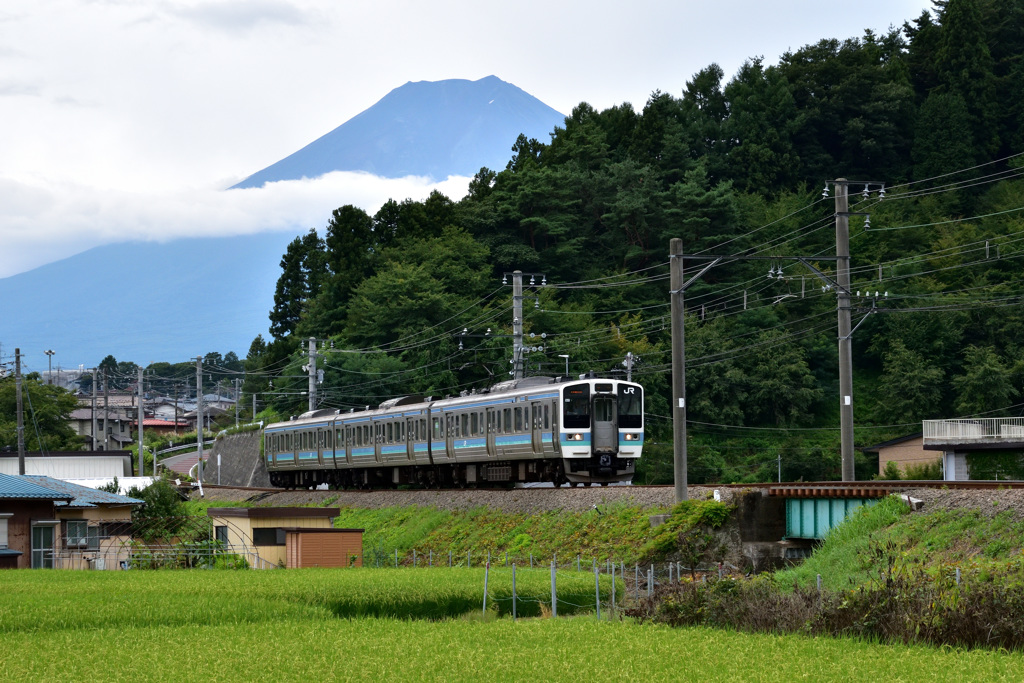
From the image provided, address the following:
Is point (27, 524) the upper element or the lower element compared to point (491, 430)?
lower

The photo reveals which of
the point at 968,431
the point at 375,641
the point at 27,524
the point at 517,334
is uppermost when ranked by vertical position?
the point at 517,334

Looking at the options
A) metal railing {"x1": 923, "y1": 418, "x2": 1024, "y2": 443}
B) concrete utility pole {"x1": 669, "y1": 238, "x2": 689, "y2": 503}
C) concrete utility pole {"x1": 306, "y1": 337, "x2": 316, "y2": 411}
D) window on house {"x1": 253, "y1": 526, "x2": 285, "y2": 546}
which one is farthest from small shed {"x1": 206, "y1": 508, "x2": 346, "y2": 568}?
metal railing {"x1": 923, "y1": 418, "x2": 1024, "y2": 443}

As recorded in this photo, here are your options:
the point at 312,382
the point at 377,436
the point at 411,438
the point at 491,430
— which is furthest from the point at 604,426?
the point at 312,382

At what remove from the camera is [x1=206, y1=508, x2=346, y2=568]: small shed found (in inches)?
1196

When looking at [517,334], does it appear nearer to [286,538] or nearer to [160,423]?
[286,538]

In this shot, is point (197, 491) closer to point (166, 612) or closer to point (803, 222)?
point (803, 222)

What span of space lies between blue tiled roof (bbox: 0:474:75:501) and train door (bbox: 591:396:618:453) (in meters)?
12.5

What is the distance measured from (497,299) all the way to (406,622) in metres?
43.3

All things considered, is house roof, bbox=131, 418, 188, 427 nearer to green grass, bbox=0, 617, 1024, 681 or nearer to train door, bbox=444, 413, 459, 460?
train door, bbox=444, 413, 459, 460

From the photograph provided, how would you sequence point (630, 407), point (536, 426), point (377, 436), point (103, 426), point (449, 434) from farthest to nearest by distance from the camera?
point (103, 426) → point (377, 436) → point (449, 434) → point (630, 407) → point (536, 426)

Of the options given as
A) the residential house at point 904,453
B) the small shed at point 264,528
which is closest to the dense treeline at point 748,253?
the residential house at point 904,453

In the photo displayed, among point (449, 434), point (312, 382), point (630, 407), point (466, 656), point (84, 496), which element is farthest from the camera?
point (312, 382)

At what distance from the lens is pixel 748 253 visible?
63375 mm

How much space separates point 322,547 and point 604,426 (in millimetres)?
7434
